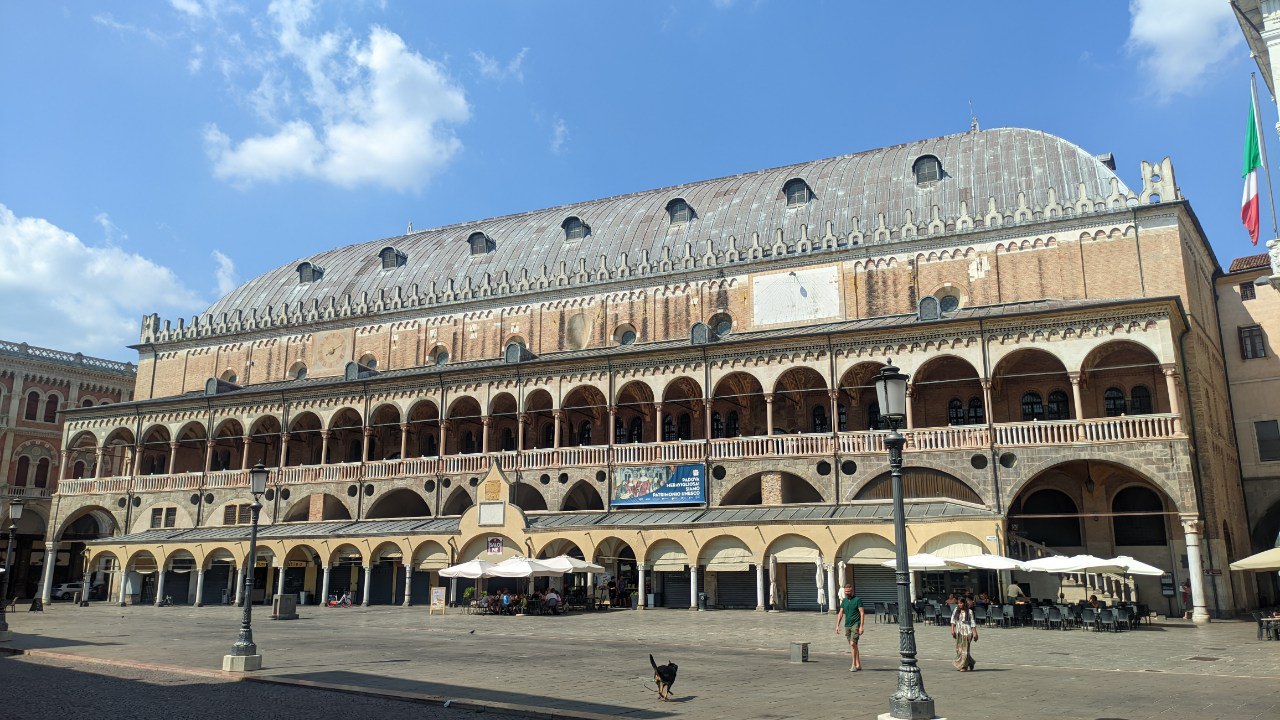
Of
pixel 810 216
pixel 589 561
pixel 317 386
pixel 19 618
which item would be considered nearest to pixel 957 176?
pixel 810 216

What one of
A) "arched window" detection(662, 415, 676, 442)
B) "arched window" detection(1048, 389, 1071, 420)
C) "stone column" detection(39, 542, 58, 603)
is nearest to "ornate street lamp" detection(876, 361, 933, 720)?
"arched window" detection(1048, 389, 1071, 420)

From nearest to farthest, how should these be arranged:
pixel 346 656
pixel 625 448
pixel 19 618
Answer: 1. pixel 346 656
2. pixel 19 618
3. pixel 625 448

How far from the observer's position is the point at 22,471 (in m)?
64.1

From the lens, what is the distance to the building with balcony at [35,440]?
62.4 m

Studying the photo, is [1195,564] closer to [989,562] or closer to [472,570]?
[989,562]

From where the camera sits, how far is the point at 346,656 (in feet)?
71.0

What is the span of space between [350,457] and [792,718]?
148ft

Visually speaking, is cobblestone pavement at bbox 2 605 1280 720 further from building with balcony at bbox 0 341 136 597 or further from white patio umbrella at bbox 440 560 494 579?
building with balcony at bbox 0 341 136 597

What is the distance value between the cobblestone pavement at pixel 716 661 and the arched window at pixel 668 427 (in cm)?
1238

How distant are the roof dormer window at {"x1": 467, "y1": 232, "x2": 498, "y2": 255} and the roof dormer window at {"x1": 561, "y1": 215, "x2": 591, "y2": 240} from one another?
4.73 m

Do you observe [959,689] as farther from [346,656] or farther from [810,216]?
[810,216]

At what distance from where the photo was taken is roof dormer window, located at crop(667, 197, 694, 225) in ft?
167

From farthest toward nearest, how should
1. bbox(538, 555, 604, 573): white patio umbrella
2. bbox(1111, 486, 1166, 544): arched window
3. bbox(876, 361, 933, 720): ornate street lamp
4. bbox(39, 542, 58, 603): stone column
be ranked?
bbox(39, 542, 58, 603): stone column
bbox(1111, 486, 1166, 544): arched window
bbox(538, 555, 604, 573): white patio umbrella
bbox(876, 361, 933, 720): ornate street lamp

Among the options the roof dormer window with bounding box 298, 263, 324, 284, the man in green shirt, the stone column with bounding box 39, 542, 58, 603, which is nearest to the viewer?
the man in green shirt
